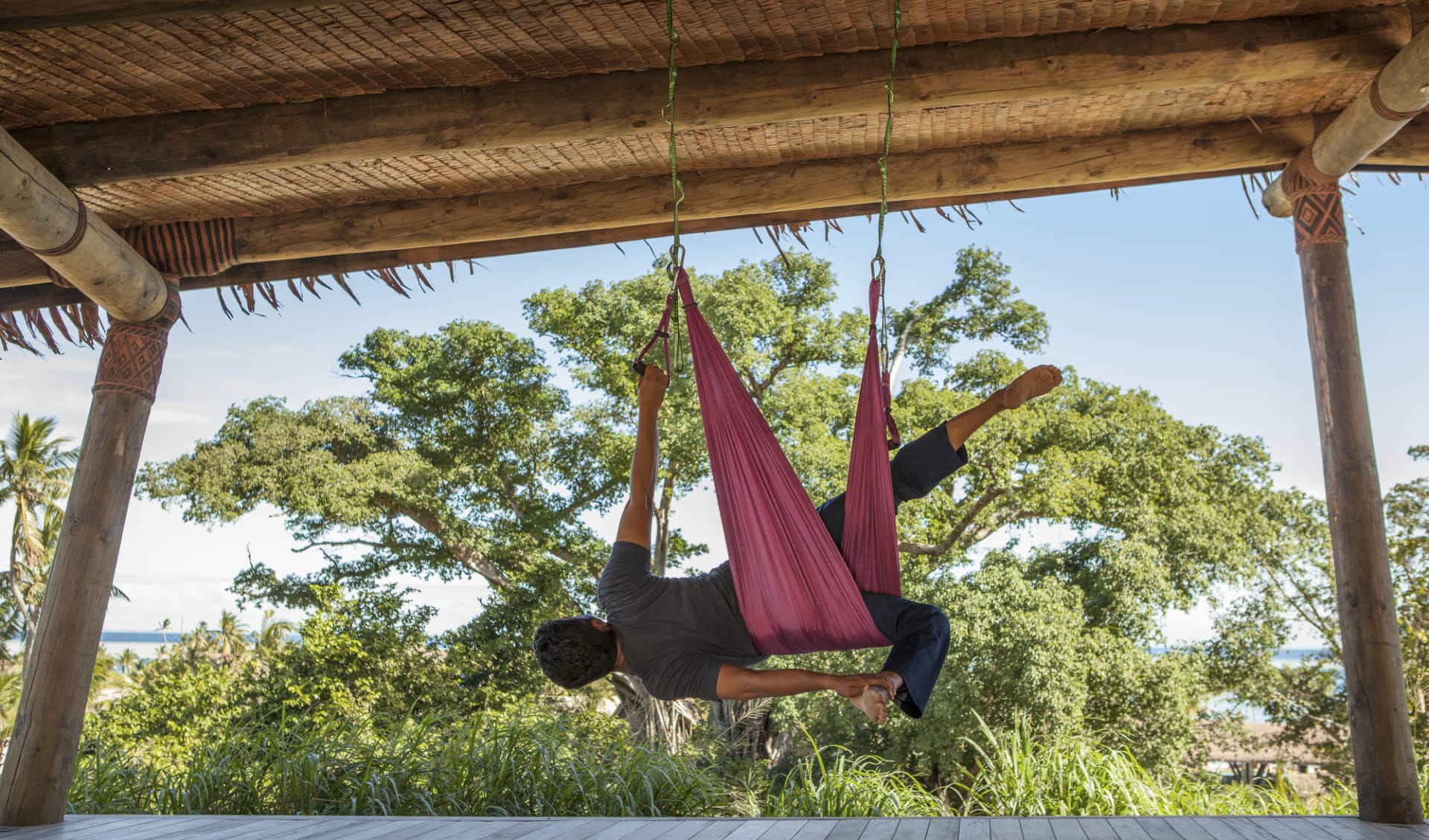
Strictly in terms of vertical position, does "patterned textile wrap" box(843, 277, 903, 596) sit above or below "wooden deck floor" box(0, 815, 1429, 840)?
above

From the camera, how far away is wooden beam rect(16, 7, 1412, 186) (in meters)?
2.42

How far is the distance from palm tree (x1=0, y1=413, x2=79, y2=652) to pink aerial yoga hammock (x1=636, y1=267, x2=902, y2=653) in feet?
42.1

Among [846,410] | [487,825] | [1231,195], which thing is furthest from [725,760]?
[1231,195]

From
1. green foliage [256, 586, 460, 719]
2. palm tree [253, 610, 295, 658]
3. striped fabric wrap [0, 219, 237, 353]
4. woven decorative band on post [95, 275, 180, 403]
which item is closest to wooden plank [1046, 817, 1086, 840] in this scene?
woven decorative band on post [95, 275, 180, 403]

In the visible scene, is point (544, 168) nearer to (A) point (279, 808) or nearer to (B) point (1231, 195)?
(A) point (279, 808)

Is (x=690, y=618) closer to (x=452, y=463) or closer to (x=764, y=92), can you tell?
(x=764, y=92)

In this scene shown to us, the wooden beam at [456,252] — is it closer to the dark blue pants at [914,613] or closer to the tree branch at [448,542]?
the dark blue pants at [914,613]

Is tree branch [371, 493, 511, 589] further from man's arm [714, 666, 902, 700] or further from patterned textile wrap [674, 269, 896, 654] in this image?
man's arm [714, 666, 902, 700]

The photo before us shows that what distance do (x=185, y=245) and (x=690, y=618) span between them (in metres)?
2.02

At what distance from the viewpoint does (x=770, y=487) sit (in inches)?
76.6

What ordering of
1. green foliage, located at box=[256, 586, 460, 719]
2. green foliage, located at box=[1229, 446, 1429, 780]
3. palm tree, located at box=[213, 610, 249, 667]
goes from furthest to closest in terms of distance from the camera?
palm tree, located at box=[213, 610, 249, 667]
green foliage, located at box=[256, 586, 460, 719]
green foliage, located at box=[1229, 446, 1429, 780]

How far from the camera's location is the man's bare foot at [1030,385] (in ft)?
6.52

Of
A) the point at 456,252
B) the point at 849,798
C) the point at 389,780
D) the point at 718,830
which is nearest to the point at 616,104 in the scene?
the point at 456,252

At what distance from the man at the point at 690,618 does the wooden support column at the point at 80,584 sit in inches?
58.3
